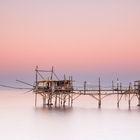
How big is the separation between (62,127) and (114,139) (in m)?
7.10

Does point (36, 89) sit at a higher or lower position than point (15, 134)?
higher

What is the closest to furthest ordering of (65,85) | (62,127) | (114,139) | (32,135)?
(114,139) < (32,135) < (62,127) < (65,85)

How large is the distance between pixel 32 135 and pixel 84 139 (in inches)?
163

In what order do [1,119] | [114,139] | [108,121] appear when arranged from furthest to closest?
1. [1,119]
2. [108,121]
3. [114,139]

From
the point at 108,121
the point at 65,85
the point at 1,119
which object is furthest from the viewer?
the point at 65,85

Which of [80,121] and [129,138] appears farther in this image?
[80,121]

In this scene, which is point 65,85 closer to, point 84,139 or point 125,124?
point 125,124

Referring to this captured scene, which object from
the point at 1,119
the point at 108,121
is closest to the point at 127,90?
the point at 108,121

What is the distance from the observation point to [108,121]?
1462 inches

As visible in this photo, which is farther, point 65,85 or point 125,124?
point 65,85

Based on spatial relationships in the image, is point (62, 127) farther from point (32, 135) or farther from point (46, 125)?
point (32, 135)

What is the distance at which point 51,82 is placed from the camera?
4662cm

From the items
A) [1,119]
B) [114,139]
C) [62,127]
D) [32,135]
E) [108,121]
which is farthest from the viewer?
[1,119]

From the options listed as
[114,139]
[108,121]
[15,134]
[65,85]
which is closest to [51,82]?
[65,85]
